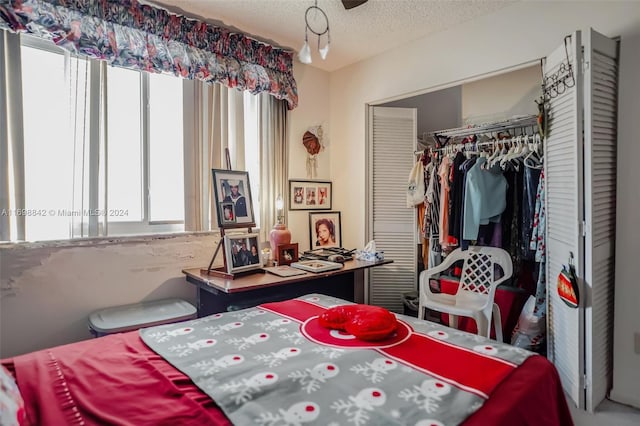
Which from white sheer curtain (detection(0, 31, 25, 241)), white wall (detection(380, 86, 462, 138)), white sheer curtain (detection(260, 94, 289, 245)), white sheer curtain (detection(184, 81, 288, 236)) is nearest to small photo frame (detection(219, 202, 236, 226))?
white sheer curtain (detection(184, 81, 288, 236))

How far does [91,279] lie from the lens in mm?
2334

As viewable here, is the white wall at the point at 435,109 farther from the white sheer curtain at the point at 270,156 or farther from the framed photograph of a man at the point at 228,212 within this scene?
the framed photograph of a man at the point at 228,212

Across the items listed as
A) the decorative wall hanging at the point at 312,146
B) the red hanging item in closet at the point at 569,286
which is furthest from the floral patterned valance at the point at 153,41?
the red hanging item in closet at the point at 569,286

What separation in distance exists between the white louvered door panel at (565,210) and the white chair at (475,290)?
324mm

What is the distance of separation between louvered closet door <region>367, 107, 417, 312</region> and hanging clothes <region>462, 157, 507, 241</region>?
0.75 meters

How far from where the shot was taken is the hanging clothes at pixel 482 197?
2648 mm

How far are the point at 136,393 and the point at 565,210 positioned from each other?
7.29 feet

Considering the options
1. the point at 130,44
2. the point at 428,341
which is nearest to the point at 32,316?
the point at 130,44

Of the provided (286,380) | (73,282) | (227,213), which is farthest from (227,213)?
(286,380)

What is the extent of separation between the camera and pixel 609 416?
6.52 feet

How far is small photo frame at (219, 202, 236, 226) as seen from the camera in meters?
2.59

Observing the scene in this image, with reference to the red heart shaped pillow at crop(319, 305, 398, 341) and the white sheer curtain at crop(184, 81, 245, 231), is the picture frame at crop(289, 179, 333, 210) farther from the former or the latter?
the red heart shaped pillow at crop(319, 305, 398, 341)

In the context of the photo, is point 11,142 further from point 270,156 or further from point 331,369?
point 331,369

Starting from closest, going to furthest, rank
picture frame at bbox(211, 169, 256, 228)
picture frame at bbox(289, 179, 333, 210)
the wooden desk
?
1. the wooden desk
2. picture frame at bbox(211, 169, 256, 228)
3. picture frame at bbox(289, 179, 333, 210)
